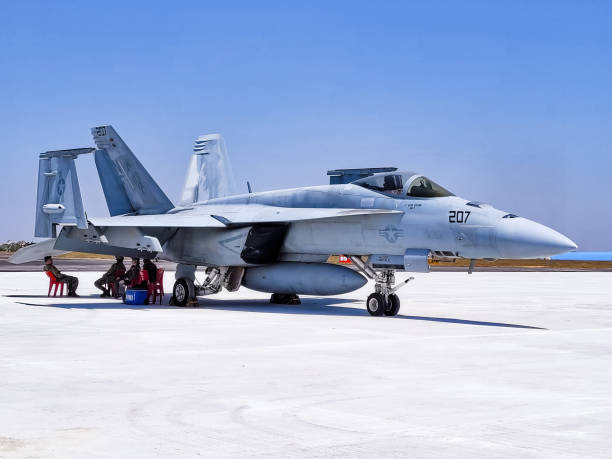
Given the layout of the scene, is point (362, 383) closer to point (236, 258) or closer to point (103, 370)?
point (103, 370)

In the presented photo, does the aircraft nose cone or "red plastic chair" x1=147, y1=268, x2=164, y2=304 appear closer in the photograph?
the aircraft nose cone

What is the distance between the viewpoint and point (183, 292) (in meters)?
18.7

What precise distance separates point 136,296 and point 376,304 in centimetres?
598

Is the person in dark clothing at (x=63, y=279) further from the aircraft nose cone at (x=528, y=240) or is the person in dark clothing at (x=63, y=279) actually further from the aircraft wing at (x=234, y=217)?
the aircraft nose cone at (x=528, y=240)

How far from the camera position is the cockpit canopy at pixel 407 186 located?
51.5ft

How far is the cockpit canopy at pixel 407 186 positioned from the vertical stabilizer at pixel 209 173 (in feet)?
27.1

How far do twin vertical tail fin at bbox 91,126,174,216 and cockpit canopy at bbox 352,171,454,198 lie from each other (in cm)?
722

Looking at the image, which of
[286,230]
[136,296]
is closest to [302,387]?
[286,230]

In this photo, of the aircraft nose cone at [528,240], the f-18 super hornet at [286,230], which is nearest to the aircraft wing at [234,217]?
the f-18 super hornet at [286,230]

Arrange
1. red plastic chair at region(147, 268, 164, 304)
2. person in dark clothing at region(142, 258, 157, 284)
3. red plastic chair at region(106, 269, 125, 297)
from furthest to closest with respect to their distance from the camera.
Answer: red plastic chair at region(106, 269, 125, 297) < person in dark clothing at region(142, 258, 157, 284) < red plastic chair at region(147, 268, 164, 304)

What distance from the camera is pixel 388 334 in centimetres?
1229

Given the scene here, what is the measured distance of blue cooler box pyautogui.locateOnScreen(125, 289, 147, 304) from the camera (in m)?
18.8

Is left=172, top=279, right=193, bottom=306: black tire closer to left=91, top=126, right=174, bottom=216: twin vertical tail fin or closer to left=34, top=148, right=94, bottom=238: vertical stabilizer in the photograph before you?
left=34, top=148, right=94, bottom=238: vertical stabilizer

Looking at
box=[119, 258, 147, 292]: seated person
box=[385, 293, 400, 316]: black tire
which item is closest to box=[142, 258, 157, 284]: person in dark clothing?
box=[119, 258, 147, 292]: seated person
